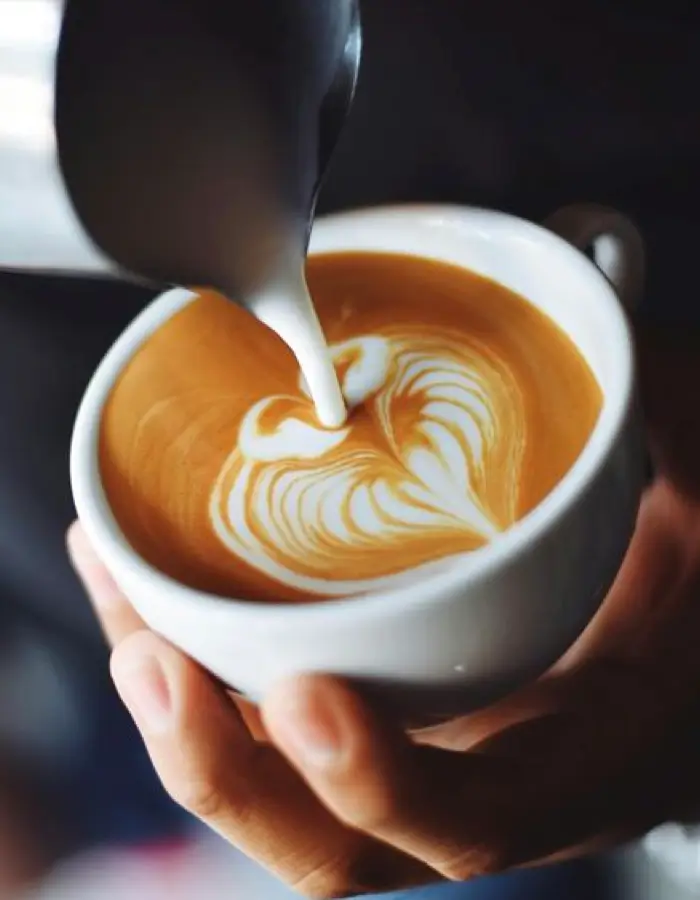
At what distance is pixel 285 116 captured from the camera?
354 millimetres

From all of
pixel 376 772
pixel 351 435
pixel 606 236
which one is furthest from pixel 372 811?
pixel 606 236

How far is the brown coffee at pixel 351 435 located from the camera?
0.38 metres

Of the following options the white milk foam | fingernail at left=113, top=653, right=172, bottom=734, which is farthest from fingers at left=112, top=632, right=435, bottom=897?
the white milk foam

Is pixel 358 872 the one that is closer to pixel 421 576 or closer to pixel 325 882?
pixel 325 882

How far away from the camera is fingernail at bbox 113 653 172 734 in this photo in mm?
379

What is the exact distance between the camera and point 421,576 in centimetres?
36

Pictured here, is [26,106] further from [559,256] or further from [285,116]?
[559,256]

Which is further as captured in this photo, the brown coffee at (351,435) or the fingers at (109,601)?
the fingers at (109,601)

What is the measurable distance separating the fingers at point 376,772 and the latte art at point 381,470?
1.6 inches

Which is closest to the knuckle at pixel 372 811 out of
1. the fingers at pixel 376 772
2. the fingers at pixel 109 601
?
the fingers at pixel 376 772

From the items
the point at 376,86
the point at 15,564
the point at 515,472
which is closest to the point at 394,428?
the point at 515,472

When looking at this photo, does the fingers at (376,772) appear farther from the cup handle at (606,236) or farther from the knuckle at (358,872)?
the cup handle at (606,236)

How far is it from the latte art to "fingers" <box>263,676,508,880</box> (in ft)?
0.13

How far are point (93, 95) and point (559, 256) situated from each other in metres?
0.20
